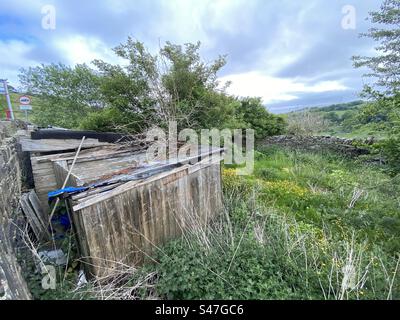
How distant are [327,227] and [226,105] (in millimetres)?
4627

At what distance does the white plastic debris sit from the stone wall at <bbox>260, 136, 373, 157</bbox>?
1050cm

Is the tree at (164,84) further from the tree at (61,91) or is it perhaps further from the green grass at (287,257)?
the tree at (61,91)

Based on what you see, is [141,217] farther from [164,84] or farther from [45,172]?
[164,84]

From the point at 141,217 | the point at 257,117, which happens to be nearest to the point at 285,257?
the point at 141,217

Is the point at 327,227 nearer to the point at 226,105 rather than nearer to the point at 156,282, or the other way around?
the point at 156,282

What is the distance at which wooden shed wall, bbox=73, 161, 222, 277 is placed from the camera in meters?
2.35

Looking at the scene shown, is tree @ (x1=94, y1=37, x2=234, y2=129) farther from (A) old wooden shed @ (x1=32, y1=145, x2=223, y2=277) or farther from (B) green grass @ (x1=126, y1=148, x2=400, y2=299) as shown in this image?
(B) green grass @ (x1=126, y1=148, x2=400, y2=299)

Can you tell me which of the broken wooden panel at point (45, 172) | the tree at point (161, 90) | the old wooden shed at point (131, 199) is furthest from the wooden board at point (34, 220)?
the tree at point (161, 90)

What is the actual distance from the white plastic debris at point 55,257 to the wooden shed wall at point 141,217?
436 mm

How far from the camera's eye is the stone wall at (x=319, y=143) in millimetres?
8930

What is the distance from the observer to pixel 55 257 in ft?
8.79

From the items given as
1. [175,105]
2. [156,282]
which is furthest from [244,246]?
[175,105]

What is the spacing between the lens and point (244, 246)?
2818 mm
